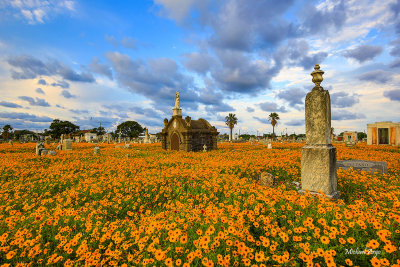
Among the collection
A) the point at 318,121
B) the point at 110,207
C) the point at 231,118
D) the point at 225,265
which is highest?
the point at 231,118

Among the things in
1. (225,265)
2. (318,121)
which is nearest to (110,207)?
(225,265)

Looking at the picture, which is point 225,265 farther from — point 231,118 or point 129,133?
point 129,133

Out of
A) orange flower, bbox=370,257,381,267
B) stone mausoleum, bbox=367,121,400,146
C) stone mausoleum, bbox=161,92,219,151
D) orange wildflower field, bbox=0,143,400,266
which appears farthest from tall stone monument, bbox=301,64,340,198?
stone mausoleum, bbox=367,121,400,146

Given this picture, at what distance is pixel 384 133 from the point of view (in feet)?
103

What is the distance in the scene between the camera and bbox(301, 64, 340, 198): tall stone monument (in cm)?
637

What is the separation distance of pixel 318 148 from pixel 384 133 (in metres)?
36.8

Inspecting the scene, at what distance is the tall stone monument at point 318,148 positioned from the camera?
6.37 meters

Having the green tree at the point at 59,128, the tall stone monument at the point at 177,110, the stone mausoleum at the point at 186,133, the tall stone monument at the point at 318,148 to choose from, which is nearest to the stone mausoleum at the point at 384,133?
the stone mausoleum at the point at 186,133

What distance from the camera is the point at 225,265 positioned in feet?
7.88

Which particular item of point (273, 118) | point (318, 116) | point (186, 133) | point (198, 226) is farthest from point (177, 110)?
point (273, 118)

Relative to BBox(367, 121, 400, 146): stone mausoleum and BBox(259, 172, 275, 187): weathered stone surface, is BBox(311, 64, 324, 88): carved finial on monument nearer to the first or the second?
BBox(259, 172, 275, 187): weathered stone surface

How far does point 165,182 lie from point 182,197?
175 centimetres

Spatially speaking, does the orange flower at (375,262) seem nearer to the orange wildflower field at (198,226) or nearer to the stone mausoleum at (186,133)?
the orange wildflower field at (198,226)

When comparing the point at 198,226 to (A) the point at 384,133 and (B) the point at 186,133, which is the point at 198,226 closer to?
(B) the point at 186,133
